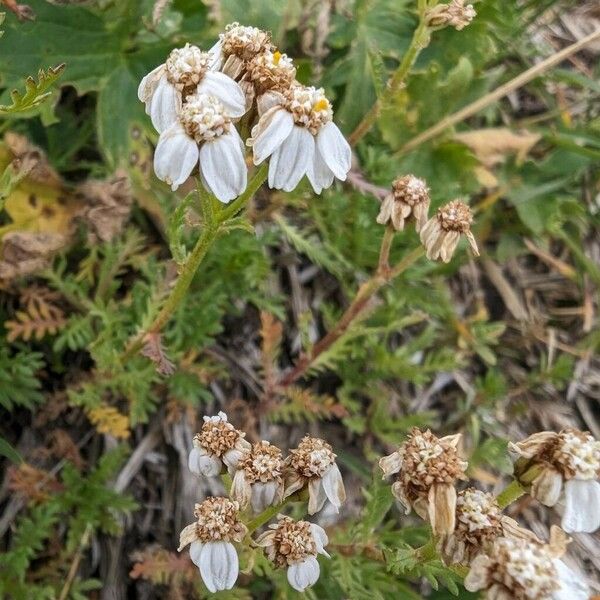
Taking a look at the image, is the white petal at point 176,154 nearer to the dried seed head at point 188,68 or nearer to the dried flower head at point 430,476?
the dried seed head at point 188,68

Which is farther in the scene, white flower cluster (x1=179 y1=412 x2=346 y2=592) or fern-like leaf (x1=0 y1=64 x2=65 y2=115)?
fern-like leaf (x1=0 y1=64 x2=65 y2=115)

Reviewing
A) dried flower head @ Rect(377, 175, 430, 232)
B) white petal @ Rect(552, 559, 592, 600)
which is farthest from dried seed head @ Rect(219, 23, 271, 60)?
white petal @ Rect(552, 559, 592, 600)

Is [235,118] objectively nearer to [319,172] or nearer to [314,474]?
[319,172]

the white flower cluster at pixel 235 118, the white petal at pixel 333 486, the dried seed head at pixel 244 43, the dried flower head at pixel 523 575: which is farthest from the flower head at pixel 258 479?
the dried seed head at pixel 244 43

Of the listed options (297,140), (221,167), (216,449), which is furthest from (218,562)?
(297,140)

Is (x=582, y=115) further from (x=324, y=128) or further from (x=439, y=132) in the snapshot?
(x=324, y=128)

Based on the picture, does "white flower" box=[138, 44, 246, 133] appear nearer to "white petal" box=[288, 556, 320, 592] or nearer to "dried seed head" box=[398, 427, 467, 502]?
"dried seed head" box=[398, 427, 467, 502]
